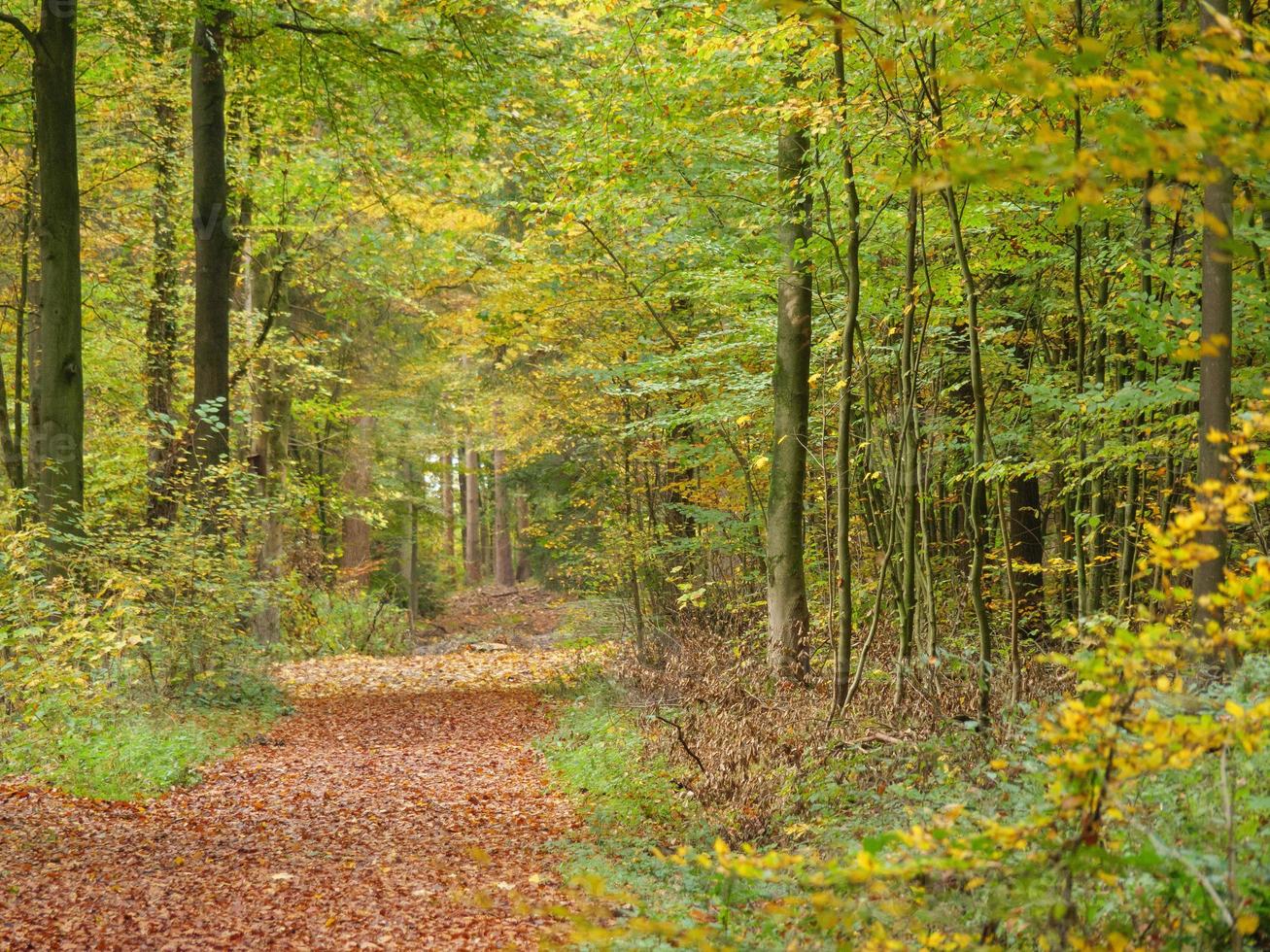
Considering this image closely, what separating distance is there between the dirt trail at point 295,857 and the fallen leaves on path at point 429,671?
14.7ft

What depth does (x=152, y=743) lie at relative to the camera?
26.5ft

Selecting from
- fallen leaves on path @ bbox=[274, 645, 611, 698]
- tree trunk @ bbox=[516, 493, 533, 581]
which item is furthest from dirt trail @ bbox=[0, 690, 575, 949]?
tree trunk @ bbox=[516, 493, 533, 581]

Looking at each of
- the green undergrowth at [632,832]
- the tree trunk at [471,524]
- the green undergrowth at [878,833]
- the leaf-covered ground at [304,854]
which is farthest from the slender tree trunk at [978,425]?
the tree trunk at [471,524]

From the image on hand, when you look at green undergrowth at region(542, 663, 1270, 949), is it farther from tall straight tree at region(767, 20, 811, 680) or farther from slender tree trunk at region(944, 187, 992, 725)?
tall straight tree at region(767, 20, 811, 680)

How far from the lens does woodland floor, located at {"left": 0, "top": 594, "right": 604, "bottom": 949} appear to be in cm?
469

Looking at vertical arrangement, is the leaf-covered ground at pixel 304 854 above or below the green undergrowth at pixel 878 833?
below

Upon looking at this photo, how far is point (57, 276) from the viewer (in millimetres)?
9195

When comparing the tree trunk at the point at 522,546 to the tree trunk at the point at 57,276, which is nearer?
the tree trunk at the point at 57,276

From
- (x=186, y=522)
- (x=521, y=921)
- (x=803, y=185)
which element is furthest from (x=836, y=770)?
(x=186, y=522)

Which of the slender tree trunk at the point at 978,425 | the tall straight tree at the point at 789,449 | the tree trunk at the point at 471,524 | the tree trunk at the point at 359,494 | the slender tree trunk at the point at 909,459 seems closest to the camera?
the slender tree trunk at the point at 978,425

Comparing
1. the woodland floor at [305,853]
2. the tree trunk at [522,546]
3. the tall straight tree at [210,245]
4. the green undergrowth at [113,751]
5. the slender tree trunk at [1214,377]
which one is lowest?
the woodland floor at [305,853]

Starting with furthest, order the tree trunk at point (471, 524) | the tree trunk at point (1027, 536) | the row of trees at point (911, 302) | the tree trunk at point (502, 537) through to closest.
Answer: the tree trunk at point (471, 524), the tree trunk at point (502, 537), the tree trunk at point (1027, 536), the row of trees at point (911, 302)

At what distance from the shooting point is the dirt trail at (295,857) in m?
4.68

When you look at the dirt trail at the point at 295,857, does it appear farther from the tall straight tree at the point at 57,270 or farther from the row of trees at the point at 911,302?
the tall straight tree at the point at 57,270
